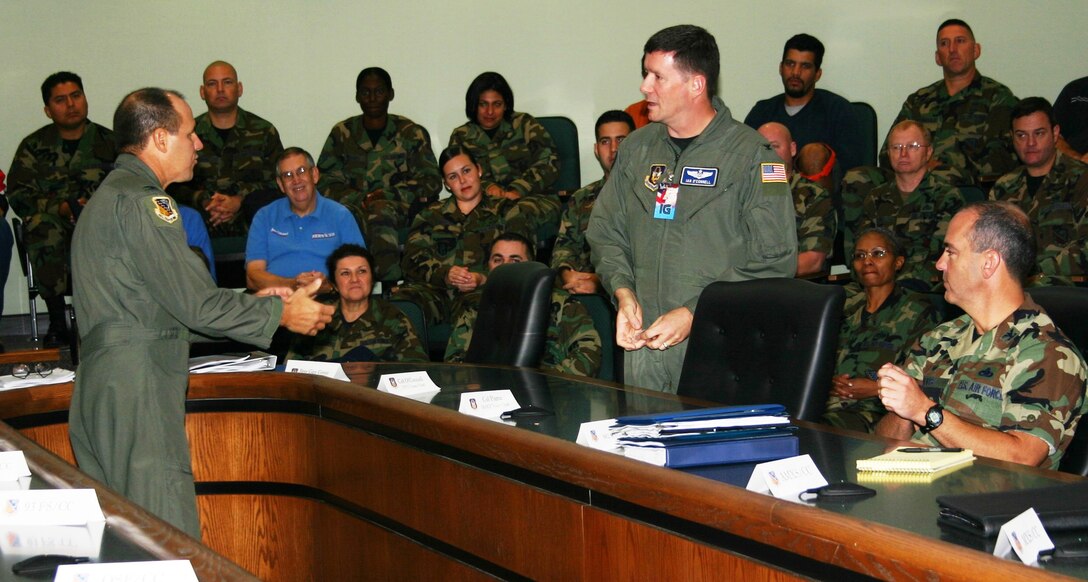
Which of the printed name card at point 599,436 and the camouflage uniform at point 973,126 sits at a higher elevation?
the camouflage uniform at point 973,126

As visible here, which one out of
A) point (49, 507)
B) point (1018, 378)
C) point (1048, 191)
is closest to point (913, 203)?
point (1048, 191)

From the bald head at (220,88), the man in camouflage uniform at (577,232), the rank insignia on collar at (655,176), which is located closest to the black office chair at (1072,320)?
the rank insignia on collar at (655,176)

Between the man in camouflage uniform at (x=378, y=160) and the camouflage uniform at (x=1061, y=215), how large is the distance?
10.2 feet

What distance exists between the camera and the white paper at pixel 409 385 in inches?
112

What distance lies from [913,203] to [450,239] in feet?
Result: 7.11

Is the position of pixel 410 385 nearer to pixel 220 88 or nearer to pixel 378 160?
pixel 378 160

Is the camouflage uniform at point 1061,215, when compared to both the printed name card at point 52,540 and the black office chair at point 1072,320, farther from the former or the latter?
the printed name card at point 52,540

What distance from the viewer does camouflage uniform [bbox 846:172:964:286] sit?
4.82 m

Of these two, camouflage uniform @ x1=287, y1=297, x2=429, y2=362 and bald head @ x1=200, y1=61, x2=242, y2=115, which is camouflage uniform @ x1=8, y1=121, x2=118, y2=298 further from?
camouflage uniform @ x1=287, y1=297, x2=429, y2=362

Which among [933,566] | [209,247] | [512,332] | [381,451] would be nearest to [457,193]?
[209,247]

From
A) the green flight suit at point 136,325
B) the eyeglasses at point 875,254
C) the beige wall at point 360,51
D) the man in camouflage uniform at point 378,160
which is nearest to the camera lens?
the green flight suit at point 136,325

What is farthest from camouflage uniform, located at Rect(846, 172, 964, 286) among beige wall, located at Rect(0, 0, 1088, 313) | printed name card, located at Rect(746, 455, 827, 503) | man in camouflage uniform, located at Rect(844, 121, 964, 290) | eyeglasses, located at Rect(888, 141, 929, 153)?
printed name card, located at Rect(746, 455, 827, 503)

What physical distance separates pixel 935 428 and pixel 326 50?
6.42 meters

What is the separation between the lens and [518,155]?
6273mm
